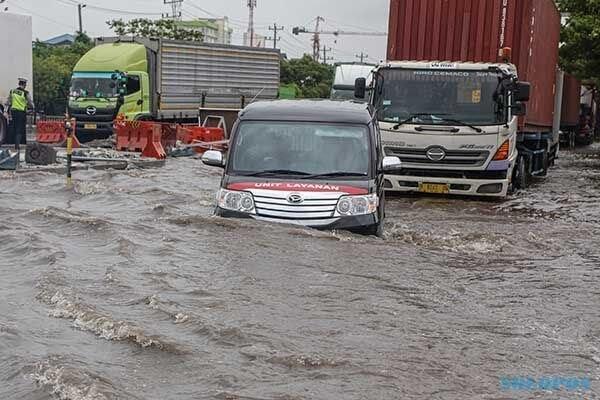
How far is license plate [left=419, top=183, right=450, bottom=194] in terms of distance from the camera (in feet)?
47.6

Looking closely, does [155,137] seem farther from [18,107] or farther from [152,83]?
[152,83]

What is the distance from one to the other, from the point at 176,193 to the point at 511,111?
5704mm

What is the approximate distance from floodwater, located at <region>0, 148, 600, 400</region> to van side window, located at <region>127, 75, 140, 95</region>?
55.4ft

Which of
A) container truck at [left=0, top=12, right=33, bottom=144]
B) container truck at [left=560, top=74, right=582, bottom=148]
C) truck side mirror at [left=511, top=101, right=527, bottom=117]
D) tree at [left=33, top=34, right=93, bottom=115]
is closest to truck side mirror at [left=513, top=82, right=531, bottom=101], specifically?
truck side mirror at [left=511, top=101, right=527, bottom=117]

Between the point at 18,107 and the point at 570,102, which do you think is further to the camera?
the point at 570,102

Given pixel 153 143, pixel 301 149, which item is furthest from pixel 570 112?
pixel 301 149

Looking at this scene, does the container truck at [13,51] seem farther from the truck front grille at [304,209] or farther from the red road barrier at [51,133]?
the truck front grille at [304,209]

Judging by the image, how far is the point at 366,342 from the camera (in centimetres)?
602

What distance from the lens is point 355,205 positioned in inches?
364

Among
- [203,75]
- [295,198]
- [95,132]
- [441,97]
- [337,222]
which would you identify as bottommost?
[95,132]

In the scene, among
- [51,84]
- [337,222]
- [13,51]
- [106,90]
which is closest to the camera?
[337,222]

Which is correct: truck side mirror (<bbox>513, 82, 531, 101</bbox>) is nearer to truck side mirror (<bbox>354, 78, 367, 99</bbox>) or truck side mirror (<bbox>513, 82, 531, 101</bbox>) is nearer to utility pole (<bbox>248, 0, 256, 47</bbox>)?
truck side mirror (<bbox>354, 78, 367, 99</bbox>)

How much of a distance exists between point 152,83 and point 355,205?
21.8 m

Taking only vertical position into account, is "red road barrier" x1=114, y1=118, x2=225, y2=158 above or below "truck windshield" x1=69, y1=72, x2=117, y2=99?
below
